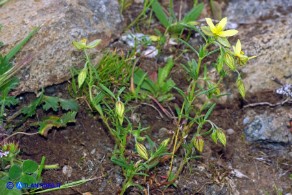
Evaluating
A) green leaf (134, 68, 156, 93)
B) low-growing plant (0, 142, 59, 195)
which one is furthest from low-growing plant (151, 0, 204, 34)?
low-growing plant (0, 142, 59, 195)

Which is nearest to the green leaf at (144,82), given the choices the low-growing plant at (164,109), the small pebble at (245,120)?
the low-growing plant at (164,109)

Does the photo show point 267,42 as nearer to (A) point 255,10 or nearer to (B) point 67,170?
(A) point 255,10

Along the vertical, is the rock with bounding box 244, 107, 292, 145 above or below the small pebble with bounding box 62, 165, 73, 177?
below

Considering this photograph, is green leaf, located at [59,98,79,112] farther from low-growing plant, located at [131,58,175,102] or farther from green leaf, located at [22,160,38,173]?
green leaf, located at [22,160,38,173]

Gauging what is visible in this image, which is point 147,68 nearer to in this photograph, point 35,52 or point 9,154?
point 35,52

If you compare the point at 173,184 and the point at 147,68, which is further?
the point at 147,68

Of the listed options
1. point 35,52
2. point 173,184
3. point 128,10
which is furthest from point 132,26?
point 173,184

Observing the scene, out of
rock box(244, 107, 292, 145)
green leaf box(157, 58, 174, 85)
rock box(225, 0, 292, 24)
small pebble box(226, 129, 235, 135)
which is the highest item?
green leaf box(157, 58, 174, 85)
